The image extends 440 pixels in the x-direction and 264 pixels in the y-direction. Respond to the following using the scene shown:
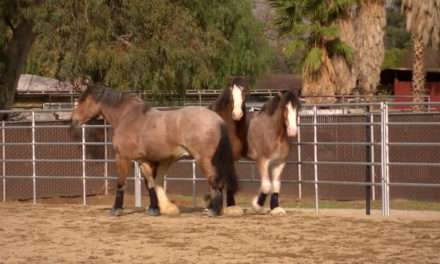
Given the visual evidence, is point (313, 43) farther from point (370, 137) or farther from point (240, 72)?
point (240, 72)

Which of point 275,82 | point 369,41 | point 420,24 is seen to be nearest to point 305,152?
point 369,41

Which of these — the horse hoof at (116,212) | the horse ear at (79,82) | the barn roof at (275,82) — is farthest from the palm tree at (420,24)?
the horse hoof at (116,212)

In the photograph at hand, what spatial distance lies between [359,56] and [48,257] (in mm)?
20136

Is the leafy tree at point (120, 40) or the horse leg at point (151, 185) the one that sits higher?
the leafy tree at point (120, 40)

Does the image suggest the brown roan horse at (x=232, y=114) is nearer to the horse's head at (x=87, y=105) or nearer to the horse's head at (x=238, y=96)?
the horse's head at (x=238, y=96)

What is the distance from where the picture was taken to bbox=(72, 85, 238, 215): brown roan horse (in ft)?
36.9

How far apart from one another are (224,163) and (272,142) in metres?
0.77

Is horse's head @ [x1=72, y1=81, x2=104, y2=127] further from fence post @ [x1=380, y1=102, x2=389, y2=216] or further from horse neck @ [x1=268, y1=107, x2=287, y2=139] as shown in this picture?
fence post @ [x1=380, y1=102, x2=389, y2=216]

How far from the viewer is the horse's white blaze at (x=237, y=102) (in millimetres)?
11586

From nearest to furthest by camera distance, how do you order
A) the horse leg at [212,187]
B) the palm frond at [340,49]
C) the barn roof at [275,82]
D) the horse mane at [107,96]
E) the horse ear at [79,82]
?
the horse leg at [212,187]
the horse mane at [107,96]
the horse ear at [79,82]
the palm frond at [340,49]
the barn roof at [275,82]

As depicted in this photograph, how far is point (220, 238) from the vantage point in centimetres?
933

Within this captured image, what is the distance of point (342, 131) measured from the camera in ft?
53.0

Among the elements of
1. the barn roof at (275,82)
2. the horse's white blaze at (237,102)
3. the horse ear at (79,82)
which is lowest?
the horse's white blaze at (237,102)

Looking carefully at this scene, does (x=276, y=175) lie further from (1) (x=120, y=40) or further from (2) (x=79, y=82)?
(2) (x=79, y=82)
